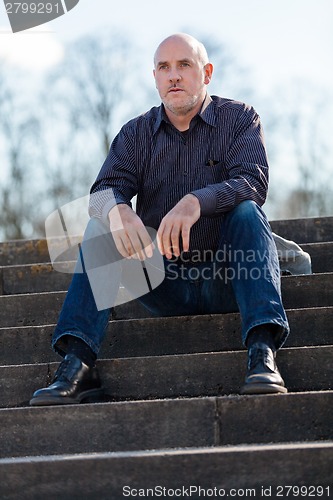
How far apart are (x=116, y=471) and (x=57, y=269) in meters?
2.82

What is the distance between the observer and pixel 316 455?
252 centimetres

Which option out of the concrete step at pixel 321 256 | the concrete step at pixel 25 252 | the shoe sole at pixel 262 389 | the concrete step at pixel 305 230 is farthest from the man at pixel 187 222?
the concrete step at pixel 25 252

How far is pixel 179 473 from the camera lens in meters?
2.56

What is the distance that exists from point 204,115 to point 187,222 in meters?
0.69

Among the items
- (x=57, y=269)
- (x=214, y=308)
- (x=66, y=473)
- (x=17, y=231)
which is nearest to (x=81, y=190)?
(x=17, y=231)

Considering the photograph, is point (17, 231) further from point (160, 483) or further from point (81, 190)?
point (160, 483)

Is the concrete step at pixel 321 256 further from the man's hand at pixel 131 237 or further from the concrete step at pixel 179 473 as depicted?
the concrete step at pixel 179 473

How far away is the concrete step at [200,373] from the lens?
329cm

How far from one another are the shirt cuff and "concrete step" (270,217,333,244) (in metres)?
2.50

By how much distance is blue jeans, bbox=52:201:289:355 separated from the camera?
123 inches

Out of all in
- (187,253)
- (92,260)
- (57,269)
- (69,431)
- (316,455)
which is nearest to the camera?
(316,455)

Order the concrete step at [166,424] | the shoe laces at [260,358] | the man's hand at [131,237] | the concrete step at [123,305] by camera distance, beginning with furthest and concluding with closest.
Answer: the concrete step at [123,305]
the man's hand at [131,237]
the shoe laces at [260,358]
the concrete step at [166,424]

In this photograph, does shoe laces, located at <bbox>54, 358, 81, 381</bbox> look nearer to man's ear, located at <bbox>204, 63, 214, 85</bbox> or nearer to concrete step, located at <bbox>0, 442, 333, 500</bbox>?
concrete step, located at <bbox>0, 442, 333, 500</bbox>

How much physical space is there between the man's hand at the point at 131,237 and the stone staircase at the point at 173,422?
399mm
